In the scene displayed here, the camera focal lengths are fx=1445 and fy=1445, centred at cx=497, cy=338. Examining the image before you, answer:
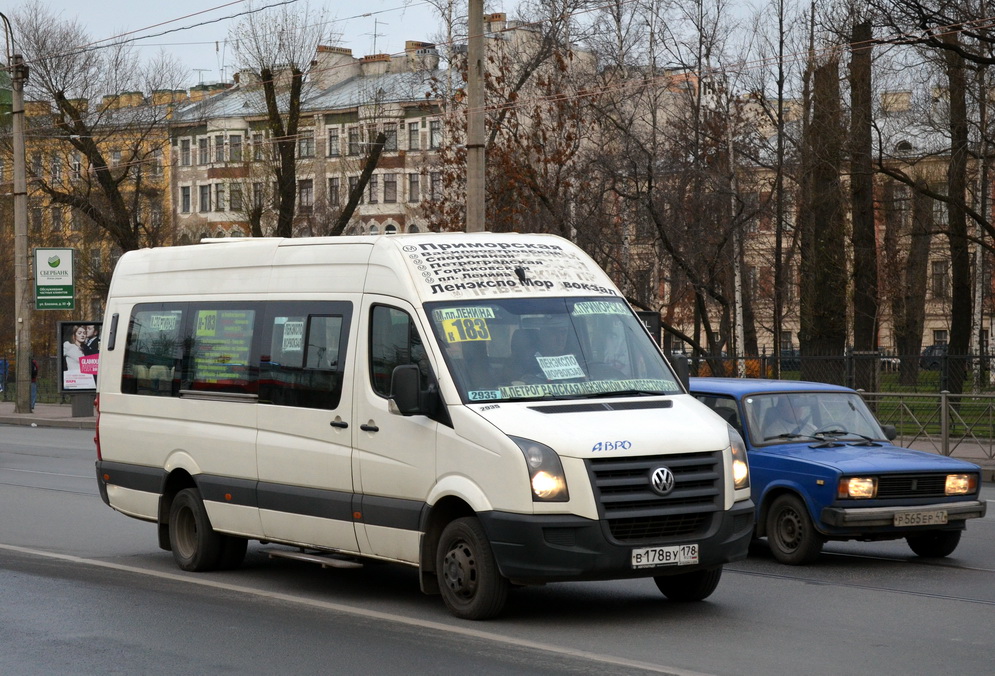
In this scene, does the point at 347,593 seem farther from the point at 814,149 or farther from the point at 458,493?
the point at 814,149

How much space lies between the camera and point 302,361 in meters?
9.97

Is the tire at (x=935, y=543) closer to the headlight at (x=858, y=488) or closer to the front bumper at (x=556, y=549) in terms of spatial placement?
the headlight at (x=858, y=488)

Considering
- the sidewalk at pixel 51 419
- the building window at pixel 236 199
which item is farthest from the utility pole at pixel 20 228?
the building window at pixel 236 199

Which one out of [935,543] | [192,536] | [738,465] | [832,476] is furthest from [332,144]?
[738,465]

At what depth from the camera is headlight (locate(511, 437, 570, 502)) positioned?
8.08m

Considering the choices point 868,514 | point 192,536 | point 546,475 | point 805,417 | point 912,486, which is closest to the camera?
point 546,475

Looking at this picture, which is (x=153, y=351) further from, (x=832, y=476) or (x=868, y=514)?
(x=868, y=514)

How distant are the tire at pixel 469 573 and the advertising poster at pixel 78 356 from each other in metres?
30.1

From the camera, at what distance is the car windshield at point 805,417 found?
11.7m

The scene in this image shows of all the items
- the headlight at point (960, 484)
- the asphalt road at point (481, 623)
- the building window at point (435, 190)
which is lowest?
the asphalt road at point (481, 623)

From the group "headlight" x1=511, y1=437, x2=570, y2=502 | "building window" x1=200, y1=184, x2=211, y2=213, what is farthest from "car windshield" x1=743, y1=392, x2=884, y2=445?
"building window" x1=200, y1=184, x2=211, y2=213

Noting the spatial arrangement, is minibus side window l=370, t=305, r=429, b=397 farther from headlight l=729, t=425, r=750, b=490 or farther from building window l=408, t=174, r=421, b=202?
building window l=408, t=174, r=421, b=202

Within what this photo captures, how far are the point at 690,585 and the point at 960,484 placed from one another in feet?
9.89

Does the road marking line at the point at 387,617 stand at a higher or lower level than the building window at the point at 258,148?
lower
